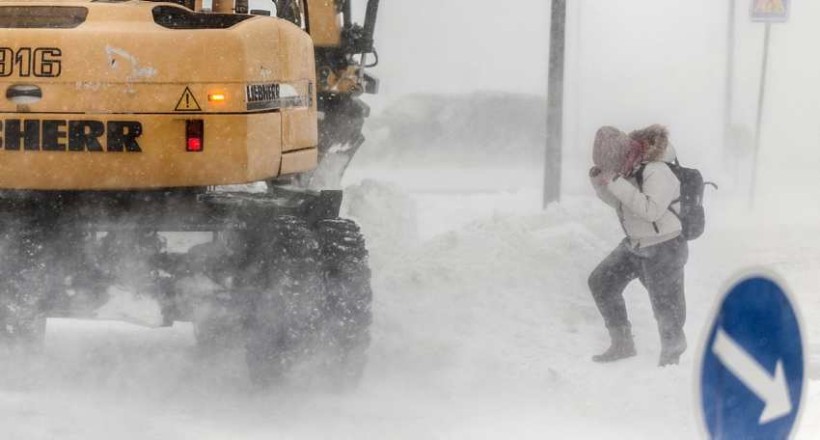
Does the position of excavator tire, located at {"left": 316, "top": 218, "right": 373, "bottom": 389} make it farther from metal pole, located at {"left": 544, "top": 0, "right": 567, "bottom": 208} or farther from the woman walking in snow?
metal pole, located at {"left": 544, "top": 0, "right": 567, "bottom": 208}

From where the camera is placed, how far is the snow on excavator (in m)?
7.00

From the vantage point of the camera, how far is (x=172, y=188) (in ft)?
24.0

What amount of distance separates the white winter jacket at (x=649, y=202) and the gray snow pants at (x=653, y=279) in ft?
0.22

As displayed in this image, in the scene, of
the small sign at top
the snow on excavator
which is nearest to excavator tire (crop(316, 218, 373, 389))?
the snow on excavator

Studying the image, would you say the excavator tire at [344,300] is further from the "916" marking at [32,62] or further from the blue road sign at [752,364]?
the blue road sign at [752,364]

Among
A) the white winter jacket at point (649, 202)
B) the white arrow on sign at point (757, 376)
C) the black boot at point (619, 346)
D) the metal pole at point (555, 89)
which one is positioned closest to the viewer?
the white arrow on sign at point (757, 376)

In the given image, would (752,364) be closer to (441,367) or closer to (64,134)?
(64,134)

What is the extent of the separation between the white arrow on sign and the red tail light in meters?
3.99

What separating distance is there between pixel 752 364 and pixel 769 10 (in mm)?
15291

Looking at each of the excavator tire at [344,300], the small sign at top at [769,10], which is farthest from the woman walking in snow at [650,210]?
the small sign at top at [769,10]

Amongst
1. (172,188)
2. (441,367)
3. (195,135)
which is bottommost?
(441,367)

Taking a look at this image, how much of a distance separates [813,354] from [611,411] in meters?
2.81

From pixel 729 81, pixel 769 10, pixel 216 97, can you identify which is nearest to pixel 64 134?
pixel 216 97

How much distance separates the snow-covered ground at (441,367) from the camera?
705cm
